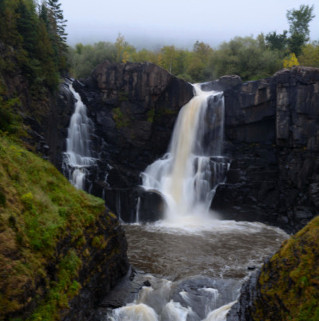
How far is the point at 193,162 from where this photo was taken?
2631 centimetres

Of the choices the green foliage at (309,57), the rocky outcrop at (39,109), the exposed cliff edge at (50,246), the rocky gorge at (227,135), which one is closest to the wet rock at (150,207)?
the rocky gorge at (227,135)

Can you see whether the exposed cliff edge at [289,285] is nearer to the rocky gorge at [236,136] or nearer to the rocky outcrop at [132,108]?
the rocky gorge at [236,136]

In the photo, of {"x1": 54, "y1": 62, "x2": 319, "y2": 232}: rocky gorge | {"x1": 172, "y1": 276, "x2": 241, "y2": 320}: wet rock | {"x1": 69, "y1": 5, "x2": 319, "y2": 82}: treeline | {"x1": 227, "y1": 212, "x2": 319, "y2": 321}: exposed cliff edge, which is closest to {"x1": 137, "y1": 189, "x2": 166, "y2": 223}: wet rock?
{"x1": 54, "y1": 62, "x2": 319, "y2": 232}: rocky gorge

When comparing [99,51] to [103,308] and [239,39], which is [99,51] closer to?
[239,39]

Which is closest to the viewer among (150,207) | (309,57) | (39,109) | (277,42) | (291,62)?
(39,109)

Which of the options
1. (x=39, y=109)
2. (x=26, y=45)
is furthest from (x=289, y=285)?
(x=26, y=45)

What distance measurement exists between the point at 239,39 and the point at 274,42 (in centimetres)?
534

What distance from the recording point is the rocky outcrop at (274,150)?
23250 mm

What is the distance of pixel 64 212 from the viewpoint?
29.5 feet

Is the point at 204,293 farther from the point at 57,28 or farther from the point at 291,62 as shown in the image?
the point at 57,28

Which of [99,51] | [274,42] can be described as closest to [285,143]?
[274,42]

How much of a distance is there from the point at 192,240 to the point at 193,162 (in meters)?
9.65

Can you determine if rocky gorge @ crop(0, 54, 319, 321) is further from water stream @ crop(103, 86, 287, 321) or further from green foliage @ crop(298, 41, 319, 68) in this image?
green foliage @ crop(298, 41, 319, 68)

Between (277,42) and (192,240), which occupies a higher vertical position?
(277,42)
